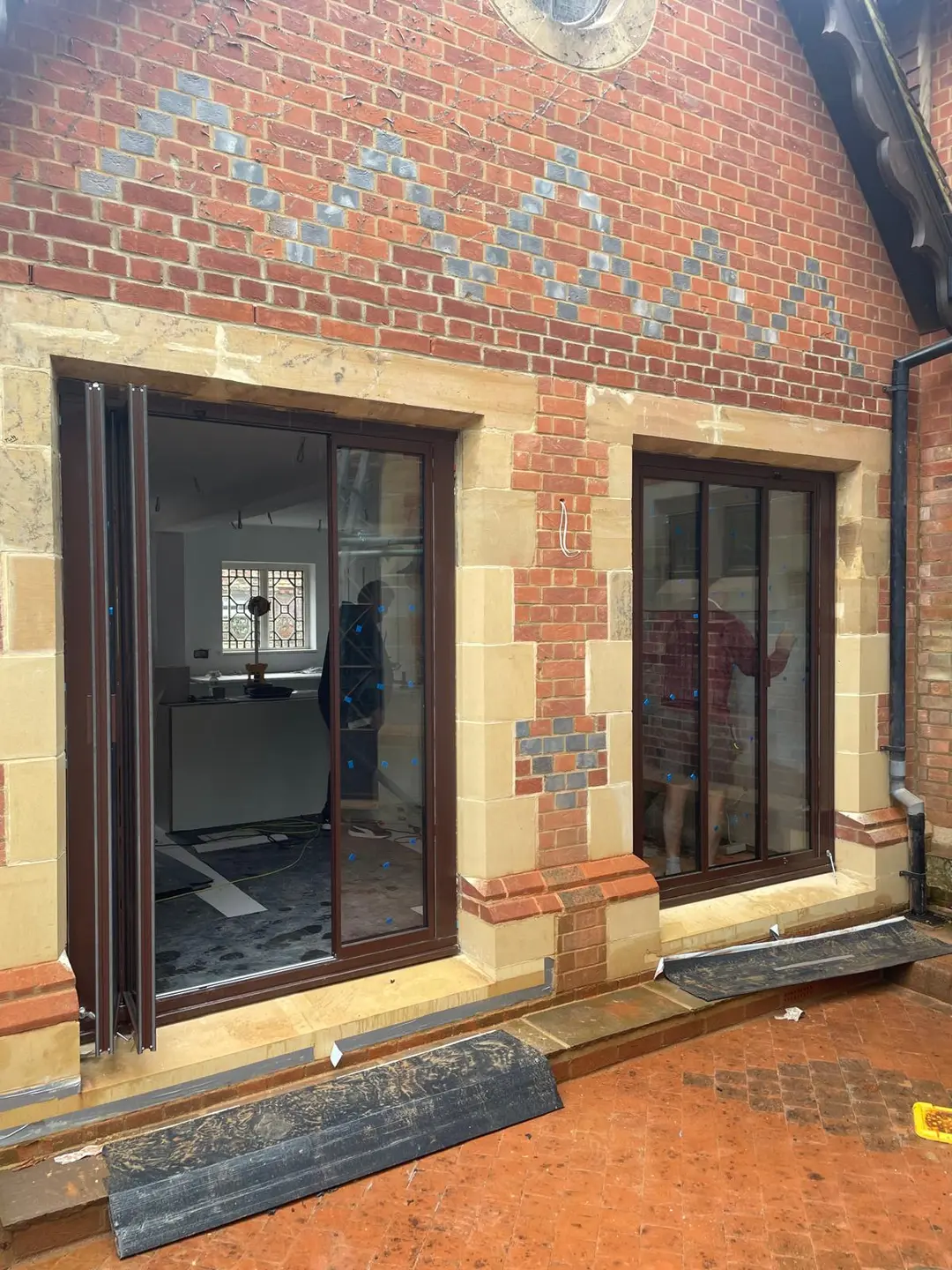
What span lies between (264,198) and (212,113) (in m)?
0.32

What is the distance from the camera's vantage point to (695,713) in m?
4.96

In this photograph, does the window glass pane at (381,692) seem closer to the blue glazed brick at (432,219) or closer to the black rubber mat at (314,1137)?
the black rubber mat at (314,1137)

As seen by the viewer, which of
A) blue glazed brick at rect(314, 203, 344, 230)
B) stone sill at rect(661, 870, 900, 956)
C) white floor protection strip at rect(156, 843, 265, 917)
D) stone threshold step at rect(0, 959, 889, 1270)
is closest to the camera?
stone threshold step at rect(0, 959, 889, 1270)

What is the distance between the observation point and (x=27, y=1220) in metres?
2.61

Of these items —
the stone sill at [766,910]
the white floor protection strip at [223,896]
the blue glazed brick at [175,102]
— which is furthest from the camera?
the white floor protection strip at [223,896]

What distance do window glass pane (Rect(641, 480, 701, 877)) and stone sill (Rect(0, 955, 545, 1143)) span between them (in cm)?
126

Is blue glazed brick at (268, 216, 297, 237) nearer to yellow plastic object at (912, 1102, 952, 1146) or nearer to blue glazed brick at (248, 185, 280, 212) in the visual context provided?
blue glazed brick at (248, 185, 280, 212)

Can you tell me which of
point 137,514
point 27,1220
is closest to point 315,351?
point 137,514

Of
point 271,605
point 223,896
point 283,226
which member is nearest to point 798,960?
point 223,896

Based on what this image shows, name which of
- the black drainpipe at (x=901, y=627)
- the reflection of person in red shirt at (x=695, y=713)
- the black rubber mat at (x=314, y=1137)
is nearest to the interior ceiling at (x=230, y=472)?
the reflection of person in red shirt at (x=695, y=713)

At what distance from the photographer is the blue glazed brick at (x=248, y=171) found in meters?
3.28

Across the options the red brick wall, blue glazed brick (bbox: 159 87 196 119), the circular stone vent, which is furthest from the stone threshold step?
the circular stone vent

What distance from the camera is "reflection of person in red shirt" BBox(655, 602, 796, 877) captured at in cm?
486

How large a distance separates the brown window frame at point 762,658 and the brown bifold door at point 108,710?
2.49 m
